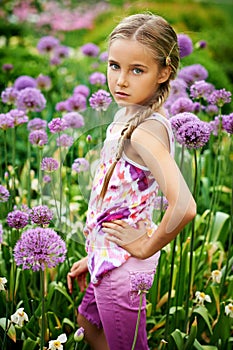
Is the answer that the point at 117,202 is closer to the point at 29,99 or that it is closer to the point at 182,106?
the point at 182,106

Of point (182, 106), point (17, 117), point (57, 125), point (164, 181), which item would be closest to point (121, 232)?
point (164, 181)

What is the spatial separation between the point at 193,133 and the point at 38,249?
579mm

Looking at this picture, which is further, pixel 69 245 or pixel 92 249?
pixel 69 245

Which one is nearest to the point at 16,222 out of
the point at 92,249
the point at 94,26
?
the point at 92,249

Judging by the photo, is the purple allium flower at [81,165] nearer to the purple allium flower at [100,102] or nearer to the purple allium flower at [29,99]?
the purple allium flower at [100,102]

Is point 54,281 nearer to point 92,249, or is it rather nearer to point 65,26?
point 92,249

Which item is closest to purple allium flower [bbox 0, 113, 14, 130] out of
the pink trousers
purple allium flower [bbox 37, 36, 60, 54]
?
the pink trousers

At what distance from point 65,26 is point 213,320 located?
5.78 m

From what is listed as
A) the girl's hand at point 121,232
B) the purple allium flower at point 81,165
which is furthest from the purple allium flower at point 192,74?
the girl's hand at point 121,232

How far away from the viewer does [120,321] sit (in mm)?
1913

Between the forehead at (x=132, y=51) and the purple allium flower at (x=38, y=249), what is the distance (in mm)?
523

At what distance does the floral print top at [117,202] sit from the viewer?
1811 mm

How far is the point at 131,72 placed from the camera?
178 centimetres

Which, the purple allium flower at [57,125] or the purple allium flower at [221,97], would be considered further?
the purple allium flower at [221,97]
